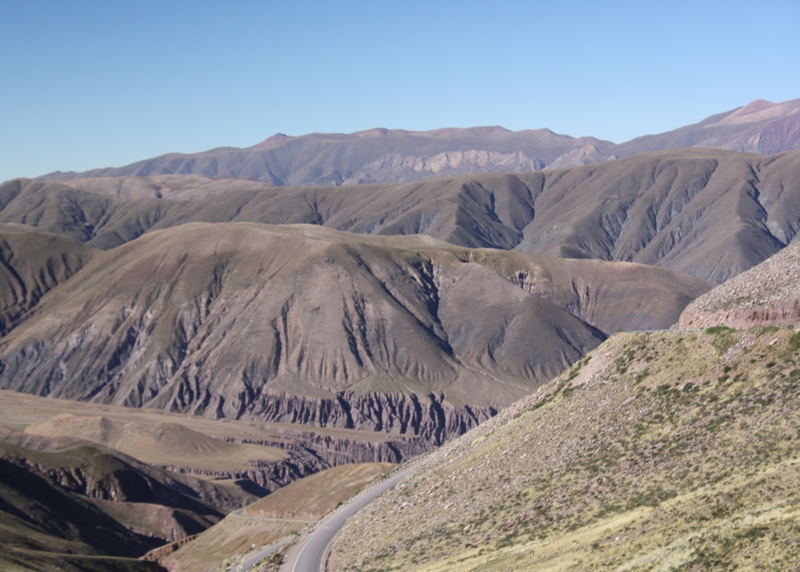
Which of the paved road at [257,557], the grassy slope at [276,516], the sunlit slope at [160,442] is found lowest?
the sunlit slope at [160,442]

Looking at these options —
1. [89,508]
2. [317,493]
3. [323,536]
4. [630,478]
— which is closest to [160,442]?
[89,508]

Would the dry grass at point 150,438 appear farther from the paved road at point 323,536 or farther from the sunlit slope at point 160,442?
the paved road at point 323,536

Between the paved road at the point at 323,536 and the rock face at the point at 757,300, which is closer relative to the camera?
the rock face at the point at 757,300

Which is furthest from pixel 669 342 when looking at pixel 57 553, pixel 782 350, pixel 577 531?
pixel 57 553

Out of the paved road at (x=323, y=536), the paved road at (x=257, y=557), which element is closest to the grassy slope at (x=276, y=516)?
the paved road at (x=257, y=557)

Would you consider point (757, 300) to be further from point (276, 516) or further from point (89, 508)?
point (89, 508)

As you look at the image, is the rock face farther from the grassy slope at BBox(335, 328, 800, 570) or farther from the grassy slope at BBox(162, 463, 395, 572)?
the grassy slope at BBox(162, 463, 395, 572)
